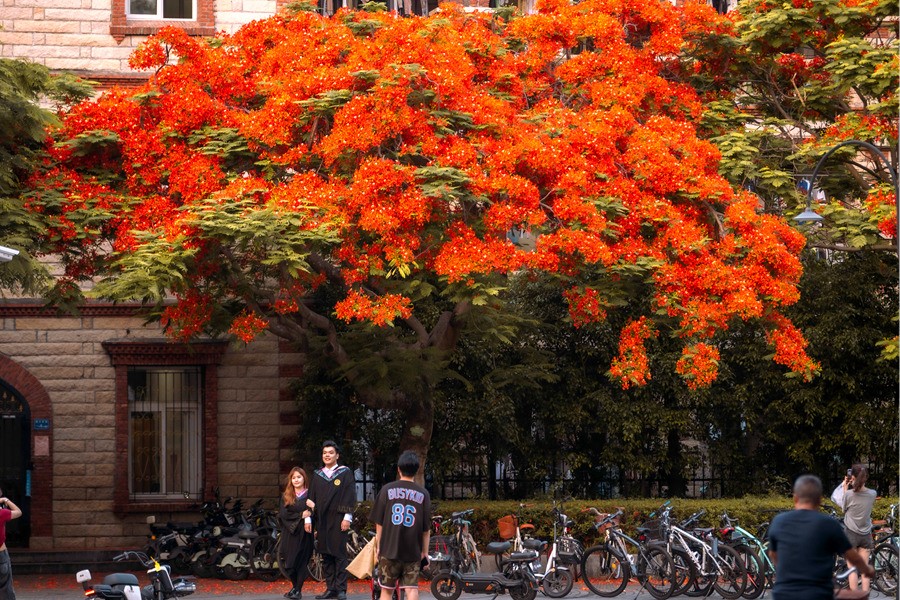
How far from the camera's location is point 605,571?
1756cm

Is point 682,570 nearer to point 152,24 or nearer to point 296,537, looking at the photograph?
point 296,537

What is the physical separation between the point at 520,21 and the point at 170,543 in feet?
30.2

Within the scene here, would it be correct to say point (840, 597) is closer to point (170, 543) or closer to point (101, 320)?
point (170, 543)

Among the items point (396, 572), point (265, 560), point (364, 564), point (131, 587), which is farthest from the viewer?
point (265, 560)

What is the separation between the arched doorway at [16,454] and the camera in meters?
22.2

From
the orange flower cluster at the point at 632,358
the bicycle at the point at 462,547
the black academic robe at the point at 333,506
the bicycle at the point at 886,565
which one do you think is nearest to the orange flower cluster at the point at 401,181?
the orange flower cluster at the point at 632,358

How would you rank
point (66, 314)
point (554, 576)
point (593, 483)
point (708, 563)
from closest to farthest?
point (708, 563) → point (554, 576) → point (66, 314) → point (593, 483)

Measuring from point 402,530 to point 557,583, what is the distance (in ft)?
18.7

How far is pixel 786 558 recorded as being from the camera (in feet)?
30.1

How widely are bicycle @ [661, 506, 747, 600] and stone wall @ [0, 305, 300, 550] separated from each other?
7.94 metres

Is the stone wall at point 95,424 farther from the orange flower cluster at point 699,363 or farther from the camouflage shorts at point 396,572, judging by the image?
the camouflage shorts at point 396,572

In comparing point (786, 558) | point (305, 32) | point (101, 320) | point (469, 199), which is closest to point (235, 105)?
point (305, 32)

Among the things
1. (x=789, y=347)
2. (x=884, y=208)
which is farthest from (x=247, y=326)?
(x=884, y=208)

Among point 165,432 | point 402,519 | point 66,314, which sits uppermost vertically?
point 66,314
